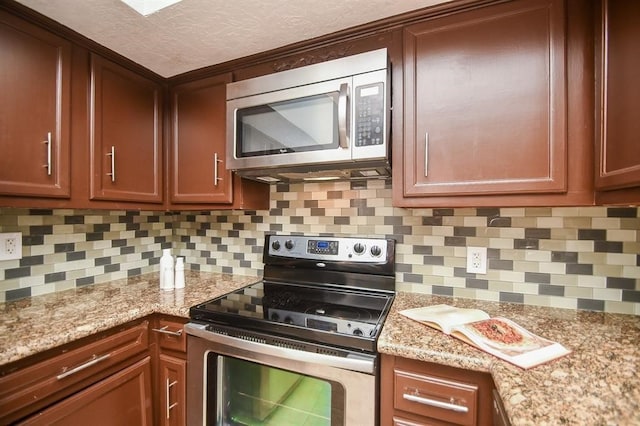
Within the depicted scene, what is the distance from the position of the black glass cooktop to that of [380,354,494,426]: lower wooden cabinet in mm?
129

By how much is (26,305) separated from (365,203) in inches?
62.2

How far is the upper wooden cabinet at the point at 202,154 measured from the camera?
1.51 m

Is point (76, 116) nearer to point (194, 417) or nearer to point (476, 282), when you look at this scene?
point (194, 417)

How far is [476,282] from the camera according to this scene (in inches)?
52.5

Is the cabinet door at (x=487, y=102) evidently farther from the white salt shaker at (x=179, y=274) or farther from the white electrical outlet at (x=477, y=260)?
the white salt shaker at (x=179, y=274)

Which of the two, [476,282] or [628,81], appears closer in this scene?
[628,81]

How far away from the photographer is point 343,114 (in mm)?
1105

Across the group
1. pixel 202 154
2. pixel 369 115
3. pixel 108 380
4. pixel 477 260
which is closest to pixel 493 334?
pixel 477 260

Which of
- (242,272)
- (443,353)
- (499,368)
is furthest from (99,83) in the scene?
(499,368)

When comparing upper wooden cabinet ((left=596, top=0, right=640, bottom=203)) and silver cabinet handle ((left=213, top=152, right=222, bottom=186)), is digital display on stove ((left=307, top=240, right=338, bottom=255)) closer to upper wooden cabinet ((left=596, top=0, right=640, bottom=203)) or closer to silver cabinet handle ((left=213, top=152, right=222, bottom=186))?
silver cabinet handle ((left=213, top=152, right=222, bottom=186))

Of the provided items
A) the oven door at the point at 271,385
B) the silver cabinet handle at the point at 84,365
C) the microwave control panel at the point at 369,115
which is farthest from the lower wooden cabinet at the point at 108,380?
the microwave control panel at the point at 369,115

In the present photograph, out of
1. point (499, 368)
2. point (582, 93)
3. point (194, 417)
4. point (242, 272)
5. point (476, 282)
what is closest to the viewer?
point (499, 368)

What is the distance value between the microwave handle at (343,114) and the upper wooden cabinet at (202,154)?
64cm

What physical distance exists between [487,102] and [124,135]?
1.63 m
